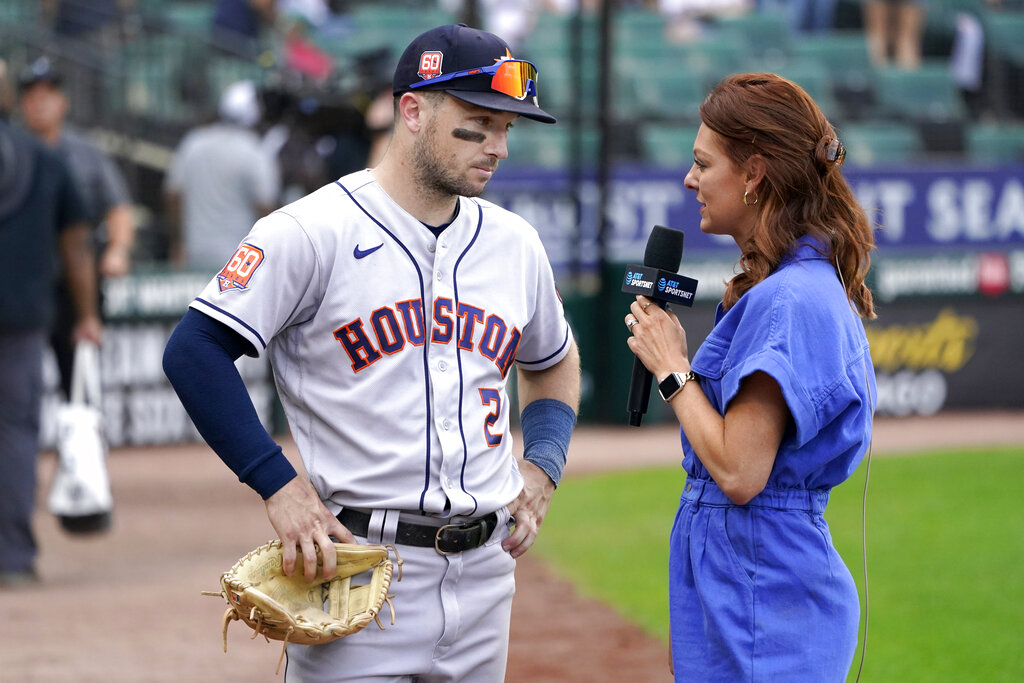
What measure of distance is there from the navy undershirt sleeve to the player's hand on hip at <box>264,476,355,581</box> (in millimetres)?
25

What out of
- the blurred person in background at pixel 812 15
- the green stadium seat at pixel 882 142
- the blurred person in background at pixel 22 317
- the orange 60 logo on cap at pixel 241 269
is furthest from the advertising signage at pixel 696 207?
the orange 60 logo on cap at pixel 241 269

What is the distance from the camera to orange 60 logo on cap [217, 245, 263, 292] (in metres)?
2.80

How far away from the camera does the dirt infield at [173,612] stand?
557 cm

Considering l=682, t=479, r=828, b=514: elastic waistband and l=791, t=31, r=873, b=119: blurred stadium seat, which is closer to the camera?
l=682, t=479, r=828, b=514: elastic waistband

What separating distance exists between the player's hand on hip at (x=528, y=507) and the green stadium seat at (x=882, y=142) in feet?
37.9

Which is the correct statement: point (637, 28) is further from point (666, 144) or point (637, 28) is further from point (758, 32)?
point (666, 144)

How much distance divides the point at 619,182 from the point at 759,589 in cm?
959

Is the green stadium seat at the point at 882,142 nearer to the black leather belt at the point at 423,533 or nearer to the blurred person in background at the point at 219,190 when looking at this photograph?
the blurred person in background at the point at 219,190

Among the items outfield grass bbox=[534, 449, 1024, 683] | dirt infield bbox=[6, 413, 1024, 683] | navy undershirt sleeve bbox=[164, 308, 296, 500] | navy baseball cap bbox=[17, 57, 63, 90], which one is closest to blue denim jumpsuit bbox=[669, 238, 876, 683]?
navy undershirt sleeve bbox=[164, 308, 296, 500]

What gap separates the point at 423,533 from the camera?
116 inches

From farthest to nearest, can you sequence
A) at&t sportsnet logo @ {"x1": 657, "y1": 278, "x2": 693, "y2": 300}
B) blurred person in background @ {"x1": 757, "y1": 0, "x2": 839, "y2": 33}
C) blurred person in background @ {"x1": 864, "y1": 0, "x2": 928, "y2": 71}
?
blurred person in background @ {"x1": 757, "y1": 0, "x2": 839, "y2": 33} → blurred person in background @ {"x1": 864, "y1": 0, "x2": 928, "y2": 71} → at&t sportsnet logo @ {"x1": 657, "y1": 278, "x2": 693, "y2": 300}

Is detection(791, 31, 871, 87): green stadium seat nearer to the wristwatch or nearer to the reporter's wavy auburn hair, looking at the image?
the reporter's wavy auburn hair

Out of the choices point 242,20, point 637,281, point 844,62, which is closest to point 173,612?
point 637,281

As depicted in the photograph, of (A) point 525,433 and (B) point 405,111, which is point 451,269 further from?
(A) point 525,433
